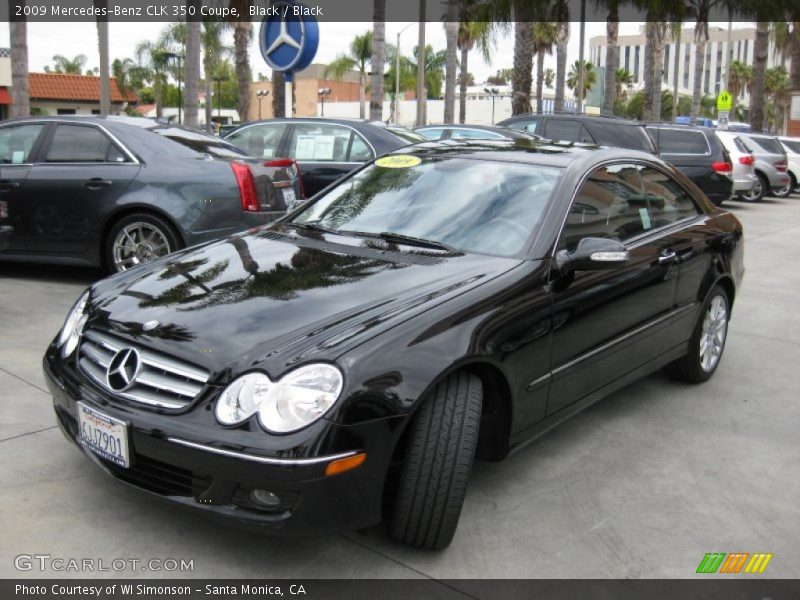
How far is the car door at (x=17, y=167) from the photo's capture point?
287 inches

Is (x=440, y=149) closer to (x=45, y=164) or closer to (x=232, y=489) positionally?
(x=232, y=489)

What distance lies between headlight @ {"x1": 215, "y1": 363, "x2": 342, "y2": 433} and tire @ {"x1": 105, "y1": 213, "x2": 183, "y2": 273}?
14.8 feet

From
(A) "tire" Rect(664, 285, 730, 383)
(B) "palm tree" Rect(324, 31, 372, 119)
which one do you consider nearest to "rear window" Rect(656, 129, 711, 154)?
(A) "tire" Rect(664, 285, 730, 383)

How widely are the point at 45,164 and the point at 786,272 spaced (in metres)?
8.23

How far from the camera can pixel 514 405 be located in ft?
11.4

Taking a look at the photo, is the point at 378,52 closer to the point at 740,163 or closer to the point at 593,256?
the point at 740,163

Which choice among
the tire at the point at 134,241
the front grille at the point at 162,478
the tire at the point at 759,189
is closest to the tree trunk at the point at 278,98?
the tire at the point at 759,189

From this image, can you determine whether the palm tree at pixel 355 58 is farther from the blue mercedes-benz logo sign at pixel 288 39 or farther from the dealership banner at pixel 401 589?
the dealership banner at pixel 401 589

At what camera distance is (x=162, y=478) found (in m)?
2.94

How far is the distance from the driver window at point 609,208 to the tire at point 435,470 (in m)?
1.17

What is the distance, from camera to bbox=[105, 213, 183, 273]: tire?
23.4 feet

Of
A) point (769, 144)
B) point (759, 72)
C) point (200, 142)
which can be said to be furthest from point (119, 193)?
point (759, 72)

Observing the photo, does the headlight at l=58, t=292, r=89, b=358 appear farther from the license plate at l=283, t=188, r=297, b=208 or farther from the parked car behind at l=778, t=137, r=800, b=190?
the parked car behind at l=778, t=137, r=800, b=190

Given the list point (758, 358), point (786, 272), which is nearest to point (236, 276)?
point (758, 358)
